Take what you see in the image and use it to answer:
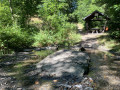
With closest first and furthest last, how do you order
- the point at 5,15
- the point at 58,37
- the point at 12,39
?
the point at 12,39 < the point at 58,37 < the point at 5,15

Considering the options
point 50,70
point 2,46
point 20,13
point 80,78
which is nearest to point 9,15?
point 20,13

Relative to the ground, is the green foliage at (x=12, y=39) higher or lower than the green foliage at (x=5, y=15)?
lower

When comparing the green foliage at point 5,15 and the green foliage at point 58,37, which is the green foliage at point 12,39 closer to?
the green foliage at point 58,37

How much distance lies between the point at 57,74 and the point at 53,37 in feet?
28.9

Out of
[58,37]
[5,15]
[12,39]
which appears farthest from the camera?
[5,15]

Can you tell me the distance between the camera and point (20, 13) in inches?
697

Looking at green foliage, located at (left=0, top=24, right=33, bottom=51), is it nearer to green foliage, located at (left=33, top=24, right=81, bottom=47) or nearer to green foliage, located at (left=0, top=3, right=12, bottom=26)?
green foliage, located at (left=33, top=24, right=81, bottom=47)

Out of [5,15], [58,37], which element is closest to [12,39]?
[58,37]

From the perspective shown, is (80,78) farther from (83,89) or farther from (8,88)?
(8,88)

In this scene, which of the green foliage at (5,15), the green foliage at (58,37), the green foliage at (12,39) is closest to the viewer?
the green foliage at (12,39)

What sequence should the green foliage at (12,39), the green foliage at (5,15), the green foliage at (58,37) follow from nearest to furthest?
the green foliage at (12,39), the green foliage at (58,37), the green foliage at (5,15)

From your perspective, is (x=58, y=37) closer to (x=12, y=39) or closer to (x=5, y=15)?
(x=12, y=39)

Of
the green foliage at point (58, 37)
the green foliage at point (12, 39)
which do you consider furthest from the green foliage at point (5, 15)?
the green foliage at point (58, 37)

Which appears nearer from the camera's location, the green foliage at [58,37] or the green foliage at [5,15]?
the green foliage at [58,37]
